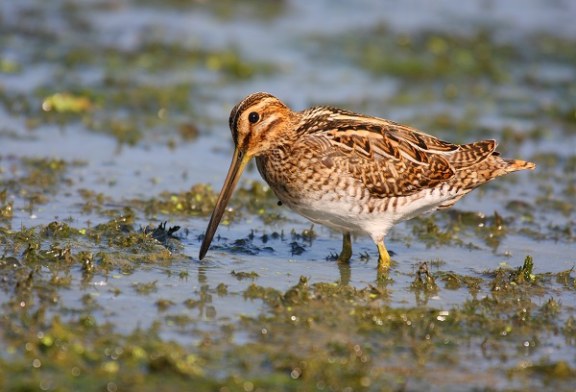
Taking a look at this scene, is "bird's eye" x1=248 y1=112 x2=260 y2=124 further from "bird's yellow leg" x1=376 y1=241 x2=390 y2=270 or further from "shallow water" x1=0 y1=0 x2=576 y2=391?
"bird's yellow leg" x1=376 y1=241 x2=390 y2=270

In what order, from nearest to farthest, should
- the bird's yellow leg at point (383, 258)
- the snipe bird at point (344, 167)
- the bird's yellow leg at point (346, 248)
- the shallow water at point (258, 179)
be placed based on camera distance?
the shallow water at point (258, 179)
the snipe bird at point (344, 167)
the bird's yellow leg at point (383, 258)
the bird's yellow leg at point (346, 248)

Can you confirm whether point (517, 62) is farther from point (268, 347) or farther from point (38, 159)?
point (268, 347)

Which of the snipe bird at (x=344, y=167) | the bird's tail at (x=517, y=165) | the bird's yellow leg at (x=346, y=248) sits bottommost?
the bird's yellow leg at (x=346, y=248)

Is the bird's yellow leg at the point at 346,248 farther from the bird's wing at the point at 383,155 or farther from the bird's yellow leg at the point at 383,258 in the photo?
the bird's wing at the point at 383,155

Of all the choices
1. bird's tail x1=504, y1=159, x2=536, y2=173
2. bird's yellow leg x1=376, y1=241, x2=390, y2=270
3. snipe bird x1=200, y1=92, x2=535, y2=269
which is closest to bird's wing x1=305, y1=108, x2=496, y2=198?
snipe bird x1=200, y1=92, x2=535, y2=269

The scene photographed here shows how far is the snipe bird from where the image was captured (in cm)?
820

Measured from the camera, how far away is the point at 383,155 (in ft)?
27.6

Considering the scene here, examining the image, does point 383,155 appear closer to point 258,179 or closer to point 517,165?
point 517,165

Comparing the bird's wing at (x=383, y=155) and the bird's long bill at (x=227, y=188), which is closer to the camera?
the bird's wing at (x=383, y=155)

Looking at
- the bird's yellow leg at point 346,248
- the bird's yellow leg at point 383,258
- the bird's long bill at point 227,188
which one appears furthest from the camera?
the bird's yellow leg at point 346,248

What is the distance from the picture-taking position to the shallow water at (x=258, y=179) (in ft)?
22.2

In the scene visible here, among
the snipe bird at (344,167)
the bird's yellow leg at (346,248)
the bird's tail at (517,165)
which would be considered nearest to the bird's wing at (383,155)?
the snipe bird at (344,167)

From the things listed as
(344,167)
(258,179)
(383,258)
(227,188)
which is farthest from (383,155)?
(258,179)

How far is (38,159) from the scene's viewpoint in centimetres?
1078
